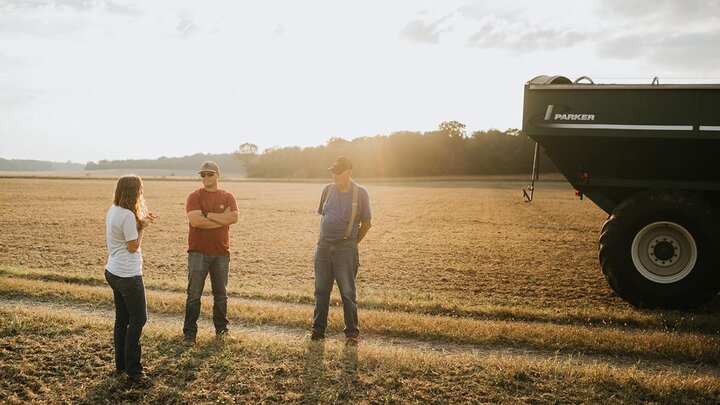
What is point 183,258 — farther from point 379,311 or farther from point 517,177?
point 517,177

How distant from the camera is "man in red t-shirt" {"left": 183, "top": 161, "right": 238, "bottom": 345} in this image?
22.1 feet

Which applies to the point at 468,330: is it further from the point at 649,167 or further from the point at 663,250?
the point at 649,167

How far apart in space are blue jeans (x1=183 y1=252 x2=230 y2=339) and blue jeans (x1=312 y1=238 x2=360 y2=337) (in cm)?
123

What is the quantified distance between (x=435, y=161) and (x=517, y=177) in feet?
59.6

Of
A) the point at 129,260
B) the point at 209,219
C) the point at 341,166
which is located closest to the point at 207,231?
the point at 209,219

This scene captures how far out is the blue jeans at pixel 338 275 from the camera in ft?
22.3

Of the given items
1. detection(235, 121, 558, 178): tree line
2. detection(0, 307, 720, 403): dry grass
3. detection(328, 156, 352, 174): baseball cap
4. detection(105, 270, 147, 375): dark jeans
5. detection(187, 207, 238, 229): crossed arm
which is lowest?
detection(0, 307, 720, 403): dry grass

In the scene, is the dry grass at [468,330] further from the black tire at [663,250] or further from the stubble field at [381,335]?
the black tire at [663,250]

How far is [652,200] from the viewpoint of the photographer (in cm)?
873

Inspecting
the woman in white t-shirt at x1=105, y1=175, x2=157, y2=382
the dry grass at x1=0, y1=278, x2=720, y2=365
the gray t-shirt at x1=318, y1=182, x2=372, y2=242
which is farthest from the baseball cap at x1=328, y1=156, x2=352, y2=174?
the dry grass at x1=0, y1=278, x2=720, y2=365

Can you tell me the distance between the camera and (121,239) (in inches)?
212

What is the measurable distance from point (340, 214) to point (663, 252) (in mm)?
5578

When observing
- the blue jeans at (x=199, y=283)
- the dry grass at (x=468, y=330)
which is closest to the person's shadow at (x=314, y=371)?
the blue jeans at (x=199, y=283)

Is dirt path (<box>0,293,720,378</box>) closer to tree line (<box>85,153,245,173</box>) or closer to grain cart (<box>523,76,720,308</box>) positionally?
grain cart (<box>523,76,720,308</box>)
